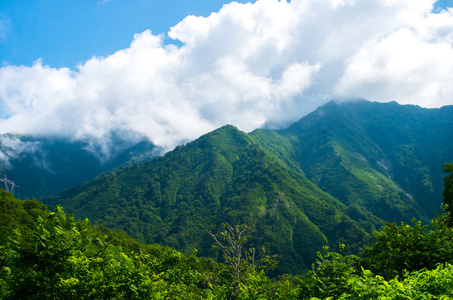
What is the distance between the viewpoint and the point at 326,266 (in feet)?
30.1

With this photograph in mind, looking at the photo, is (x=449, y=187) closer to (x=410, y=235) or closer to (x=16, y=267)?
(x=410, y=235)

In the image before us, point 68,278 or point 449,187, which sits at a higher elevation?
point 68,278

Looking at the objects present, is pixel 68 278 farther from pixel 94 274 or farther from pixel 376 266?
pixel 376 266

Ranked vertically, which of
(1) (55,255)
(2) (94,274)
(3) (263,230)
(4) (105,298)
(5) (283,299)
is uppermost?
(1) (55,255)

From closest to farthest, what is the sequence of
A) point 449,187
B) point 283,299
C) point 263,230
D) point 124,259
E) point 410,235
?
point 283,299
point 124,259
point 410,235
point 449,187
point 263,230

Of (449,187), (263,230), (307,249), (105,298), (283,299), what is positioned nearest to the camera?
(283,299)

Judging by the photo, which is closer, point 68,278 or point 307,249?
point 68,278

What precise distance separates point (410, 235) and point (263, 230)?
617 feet

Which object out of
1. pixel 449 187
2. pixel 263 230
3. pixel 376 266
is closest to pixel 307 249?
pixel 263 230

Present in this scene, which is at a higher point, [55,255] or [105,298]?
[55,255]

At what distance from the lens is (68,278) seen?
353 inches

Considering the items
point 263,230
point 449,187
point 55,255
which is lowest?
point 263,230

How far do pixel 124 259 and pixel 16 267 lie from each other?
3421 mm

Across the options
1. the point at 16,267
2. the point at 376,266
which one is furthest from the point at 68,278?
the point at 376,266
